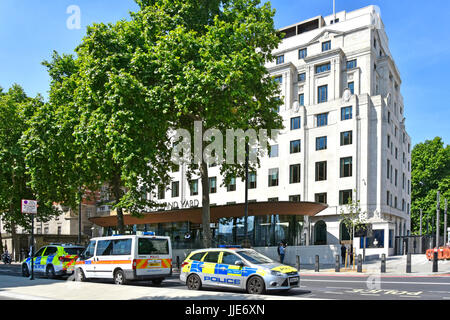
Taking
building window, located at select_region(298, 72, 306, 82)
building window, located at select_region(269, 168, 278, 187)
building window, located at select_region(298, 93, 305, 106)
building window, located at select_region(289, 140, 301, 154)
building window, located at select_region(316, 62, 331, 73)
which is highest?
building window, located at select_region(316, 62, 331, 73)

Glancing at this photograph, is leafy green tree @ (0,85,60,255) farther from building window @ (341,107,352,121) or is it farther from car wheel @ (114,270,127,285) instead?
building window @ (341,107,352,121)

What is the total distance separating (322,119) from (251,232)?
18.5 meters

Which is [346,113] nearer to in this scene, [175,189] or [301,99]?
[301,99]

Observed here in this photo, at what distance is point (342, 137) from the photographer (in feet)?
153

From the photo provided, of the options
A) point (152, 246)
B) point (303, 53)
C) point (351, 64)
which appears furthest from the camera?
point (303, 53)

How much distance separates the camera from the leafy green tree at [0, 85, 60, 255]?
1489 inches

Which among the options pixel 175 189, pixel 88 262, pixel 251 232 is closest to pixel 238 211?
pixel 251 232

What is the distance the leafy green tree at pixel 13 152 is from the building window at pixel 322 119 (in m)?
28.0

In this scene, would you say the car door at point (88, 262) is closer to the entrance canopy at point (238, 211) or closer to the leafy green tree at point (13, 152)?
the entrance canopy at point (238, 211)

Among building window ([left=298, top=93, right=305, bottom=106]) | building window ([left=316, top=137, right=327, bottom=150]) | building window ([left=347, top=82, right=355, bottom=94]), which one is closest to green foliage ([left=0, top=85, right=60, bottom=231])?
building window ([left=316, top=137, right=327, bottom=150])

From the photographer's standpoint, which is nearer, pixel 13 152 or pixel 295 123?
pixel 13 152

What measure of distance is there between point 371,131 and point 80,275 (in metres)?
34.8

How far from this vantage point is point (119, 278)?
17.3 metres

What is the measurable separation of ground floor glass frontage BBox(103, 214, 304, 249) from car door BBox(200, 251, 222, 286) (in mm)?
17981
